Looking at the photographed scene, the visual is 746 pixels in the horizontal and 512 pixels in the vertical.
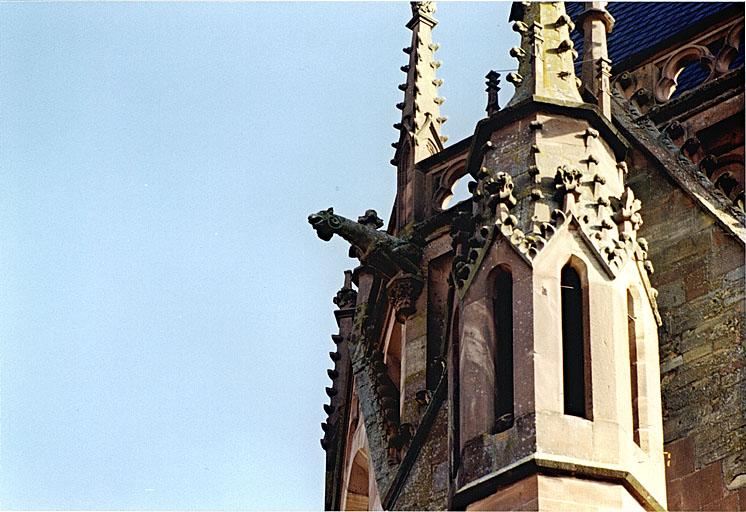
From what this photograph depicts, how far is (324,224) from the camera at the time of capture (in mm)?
22453

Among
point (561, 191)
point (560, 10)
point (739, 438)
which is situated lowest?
point (739, 438)

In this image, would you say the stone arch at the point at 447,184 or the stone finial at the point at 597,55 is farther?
the stone arch at the point at 447,184

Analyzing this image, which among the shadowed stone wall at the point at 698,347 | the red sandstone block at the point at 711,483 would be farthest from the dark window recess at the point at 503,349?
the red sandstone block at the point at 711,483

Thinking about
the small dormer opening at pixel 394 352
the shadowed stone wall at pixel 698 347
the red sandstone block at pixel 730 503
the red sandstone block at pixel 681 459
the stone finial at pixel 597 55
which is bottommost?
the red sandstone block at pixel 730 503

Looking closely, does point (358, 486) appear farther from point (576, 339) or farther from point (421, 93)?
point (576, 339)

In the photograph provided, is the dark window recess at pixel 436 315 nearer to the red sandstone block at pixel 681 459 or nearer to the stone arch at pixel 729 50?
the stone arch at pixel 729 50

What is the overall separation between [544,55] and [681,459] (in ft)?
9.35

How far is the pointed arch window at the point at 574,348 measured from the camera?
1844 cm

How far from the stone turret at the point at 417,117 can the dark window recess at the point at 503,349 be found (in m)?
4.11

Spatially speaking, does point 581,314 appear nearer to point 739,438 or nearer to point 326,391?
point 739,438

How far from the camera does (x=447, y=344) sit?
2056cm

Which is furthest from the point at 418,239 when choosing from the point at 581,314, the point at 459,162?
the point at 581,314

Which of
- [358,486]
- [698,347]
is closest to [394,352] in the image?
[358,486]

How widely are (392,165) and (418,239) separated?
1.32m
